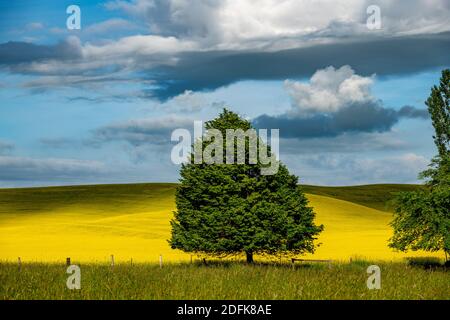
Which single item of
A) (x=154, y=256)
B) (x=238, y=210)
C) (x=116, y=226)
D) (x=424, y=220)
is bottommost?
(x=154, y=256)

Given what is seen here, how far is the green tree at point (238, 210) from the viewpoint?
43.1 m

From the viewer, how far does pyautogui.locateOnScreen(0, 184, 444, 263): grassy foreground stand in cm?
5945

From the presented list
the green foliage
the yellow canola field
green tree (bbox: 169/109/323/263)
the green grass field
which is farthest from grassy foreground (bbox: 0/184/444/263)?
green tree (bbox: 169/109/323/263)

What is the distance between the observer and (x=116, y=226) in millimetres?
80625

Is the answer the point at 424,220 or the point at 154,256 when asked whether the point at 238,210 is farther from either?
the point at 154,256

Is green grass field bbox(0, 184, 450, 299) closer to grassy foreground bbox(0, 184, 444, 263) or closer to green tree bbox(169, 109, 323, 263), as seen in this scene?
grassy foreground bbox(0, 184, 444, 263)

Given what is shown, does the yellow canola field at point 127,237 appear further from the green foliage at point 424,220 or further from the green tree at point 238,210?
the green foliage at point 424,220

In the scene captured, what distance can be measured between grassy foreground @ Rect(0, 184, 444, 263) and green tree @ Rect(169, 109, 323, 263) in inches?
267

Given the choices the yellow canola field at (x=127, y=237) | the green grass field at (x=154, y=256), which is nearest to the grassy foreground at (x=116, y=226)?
the yellow canola field at (x=127, y=237)

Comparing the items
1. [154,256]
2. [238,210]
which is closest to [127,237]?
[154,256]

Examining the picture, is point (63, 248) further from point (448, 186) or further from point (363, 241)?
point (448, 186)

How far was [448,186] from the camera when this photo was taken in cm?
4412

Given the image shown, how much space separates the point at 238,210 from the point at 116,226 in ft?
134
